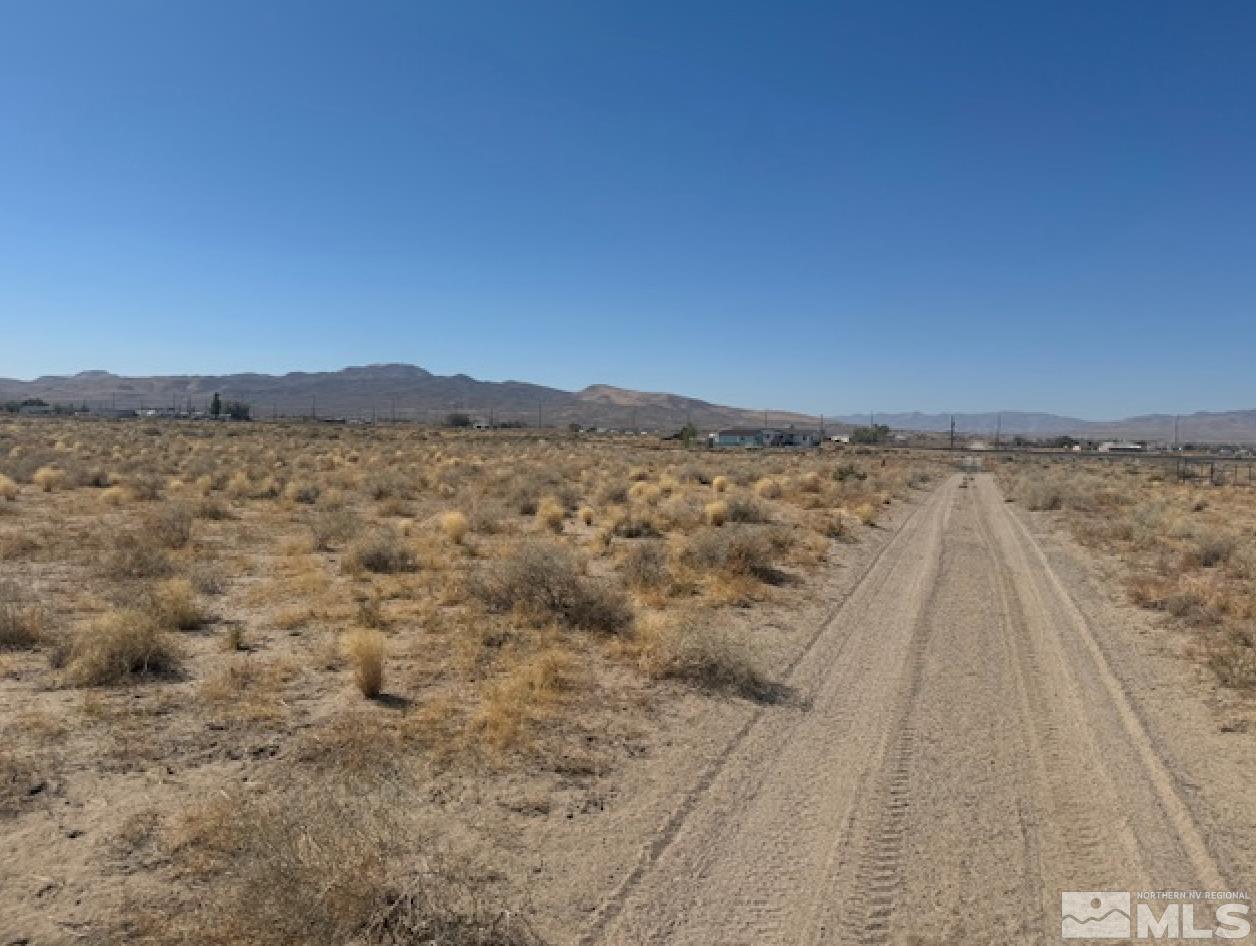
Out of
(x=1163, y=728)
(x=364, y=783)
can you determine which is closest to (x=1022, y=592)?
(x=1163, y=728)

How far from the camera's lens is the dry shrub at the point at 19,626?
10023mm

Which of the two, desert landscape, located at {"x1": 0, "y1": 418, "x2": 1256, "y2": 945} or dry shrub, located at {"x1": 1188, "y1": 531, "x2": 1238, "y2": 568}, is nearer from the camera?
desert landscape, located at {"x1": 0, "y1": 418, "x2": 1256, "y2": 945}

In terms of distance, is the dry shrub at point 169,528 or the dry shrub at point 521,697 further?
the dry shrub at point 169,528

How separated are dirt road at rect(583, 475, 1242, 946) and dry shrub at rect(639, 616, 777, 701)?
529 millimetres

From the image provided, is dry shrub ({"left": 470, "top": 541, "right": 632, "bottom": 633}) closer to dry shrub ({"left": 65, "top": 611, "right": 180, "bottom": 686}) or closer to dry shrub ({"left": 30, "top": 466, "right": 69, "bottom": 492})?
dry shrub ({"left": 65, "top": 611, "right": 180, "bottom": 686})

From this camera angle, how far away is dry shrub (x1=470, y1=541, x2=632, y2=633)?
39.2 ft

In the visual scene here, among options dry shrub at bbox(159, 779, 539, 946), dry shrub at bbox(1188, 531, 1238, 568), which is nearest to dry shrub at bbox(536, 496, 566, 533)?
dry shrub at bbox(1188, 531, 1238, 568)

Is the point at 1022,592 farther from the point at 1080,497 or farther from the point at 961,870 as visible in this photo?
the point at 1080,497

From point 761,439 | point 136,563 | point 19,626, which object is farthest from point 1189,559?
point 761,439

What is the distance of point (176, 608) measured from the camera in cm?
1127

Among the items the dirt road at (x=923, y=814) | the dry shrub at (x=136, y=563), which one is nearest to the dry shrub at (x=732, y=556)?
the dirt road at (x=923, y=814)

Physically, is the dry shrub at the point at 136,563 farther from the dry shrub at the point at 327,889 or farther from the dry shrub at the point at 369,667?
the dry shrub at the point at 327,889

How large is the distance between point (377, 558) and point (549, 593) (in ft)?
16.1

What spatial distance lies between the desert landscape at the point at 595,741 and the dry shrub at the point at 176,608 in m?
0.05
